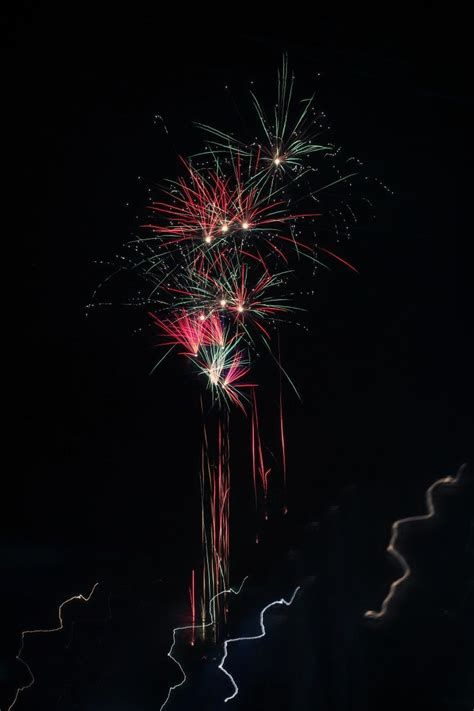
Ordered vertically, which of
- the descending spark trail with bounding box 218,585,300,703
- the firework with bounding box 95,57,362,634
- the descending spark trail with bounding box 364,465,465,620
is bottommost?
the descending spark trail with bounding box 218,585,300,703

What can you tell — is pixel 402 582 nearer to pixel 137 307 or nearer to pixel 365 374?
pixel 365 374

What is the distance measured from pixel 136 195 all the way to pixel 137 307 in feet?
2.53

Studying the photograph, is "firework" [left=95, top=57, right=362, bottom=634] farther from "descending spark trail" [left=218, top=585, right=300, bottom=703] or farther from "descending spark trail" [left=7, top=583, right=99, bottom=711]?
"descending spark trail" [left=7, top=583, right=99, bottom=711]

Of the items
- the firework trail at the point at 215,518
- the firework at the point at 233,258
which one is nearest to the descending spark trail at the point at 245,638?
the firework at the point at 233,258

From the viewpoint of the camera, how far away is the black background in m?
2.58

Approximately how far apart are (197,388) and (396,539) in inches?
58.6

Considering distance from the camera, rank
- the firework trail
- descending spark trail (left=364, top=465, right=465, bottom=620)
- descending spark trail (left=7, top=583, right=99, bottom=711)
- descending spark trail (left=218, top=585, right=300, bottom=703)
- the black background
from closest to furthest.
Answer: the black background < descending spark trail (left=218, top=585, right=300, bottom=703) < descending spark trail (left=364, top=465, right=465, bottom=620) < descending spark trail (left=7, top=583, right=99, bottom=711) < the firework trail

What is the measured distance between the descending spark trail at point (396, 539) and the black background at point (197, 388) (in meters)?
0.05

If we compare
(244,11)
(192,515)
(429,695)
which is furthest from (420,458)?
(244,11)

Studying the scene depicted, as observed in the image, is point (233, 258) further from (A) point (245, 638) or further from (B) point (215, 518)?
(A) point (245, 638)

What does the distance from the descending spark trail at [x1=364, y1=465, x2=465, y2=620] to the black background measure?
0.16 ft

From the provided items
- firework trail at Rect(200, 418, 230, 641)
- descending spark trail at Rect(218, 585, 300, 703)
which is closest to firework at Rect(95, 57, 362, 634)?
firework trail at Rect(200, 418, 230, 641)

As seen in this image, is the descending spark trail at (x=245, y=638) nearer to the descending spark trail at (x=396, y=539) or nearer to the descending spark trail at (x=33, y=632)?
the descending spark trail at (x=396, y=539)

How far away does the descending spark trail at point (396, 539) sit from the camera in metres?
3.00
